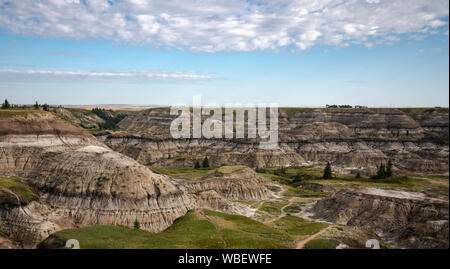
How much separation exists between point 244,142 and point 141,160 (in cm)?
5036

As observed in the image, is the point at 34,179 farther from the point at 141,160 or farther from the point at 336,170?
the point at 336,170

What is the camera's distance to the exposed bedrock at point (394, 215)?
162ft

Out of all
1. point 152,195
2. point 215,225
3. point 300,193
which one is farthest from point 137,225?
point 300,193

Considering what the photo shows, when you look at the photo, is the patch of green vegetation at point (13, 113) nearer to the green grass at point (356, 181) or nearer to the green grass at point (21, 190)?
the green grass at point (21, 190)

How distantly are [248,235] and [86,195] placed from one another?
1267 inches

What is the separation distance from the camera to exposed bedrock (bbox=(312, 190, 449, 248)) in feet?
162

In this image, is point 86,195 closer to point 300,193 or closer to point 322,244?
point 322,244

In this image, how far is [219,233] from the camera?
164 feet

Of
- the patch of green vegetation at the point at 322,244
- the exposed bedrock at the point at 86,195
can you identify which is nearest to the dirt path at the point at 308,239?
the patch of green vegetation at the point at 322,244

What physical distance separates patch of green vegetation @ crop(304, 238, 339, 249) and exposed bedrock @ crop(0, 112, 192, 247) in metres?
26.3

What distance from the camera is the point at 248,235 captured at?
4928 centimetres

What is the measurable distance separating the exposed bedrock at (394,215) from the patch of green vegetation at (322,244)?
1413 centimetres
